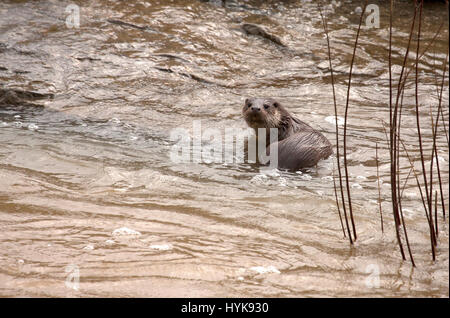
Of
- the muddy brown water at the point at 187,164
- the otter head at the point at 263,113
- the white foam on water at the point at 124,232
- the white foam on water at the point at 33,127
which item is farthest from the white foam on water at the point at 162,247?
the white foam on water at the point at 33,127

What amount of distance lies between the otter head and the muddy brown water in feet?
1.74

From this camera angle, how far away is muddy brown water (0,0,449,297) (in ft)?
9.20

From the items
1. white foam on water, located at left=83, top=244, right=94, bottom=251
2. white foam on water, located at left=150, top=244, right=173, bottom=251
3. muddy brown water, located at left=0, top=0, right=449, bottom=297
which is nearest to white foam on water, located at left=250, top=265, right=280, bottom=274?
muddy brown water, located at left=0, top=0, right=449, bottom=297

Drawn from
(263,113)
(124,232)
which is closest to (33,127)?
(263,113)

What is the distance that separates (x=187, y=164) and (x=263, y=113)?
921 millimetres

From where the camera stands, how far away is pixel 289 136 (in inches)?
209

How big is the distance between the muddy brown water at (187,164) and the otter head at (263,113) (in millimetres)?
530

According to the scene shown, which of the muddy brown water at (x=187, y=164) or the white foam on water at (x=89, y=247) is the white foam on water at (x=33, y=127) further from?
the white foam on water at (x=89, y=247)

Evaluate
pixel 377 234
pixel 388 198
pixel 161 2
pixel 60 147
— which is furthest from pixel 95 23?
pixel 377 234

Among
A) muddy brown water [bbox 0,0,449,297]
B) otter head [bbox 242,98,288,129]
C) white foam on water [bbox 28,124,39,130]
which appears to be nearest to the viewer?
muddy brown water [bbox 0,0,449,297]

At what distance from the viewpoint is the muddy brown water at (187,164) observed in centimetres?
280

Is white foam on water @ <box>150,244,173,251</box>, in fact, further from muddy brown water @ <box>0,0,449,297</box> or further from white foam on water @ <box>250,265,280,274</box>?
white foam on water @ <box>250,265,280,274</box>

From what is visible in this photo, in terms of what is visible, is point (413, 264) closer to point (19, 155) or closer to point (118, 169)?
point (118, 169)
